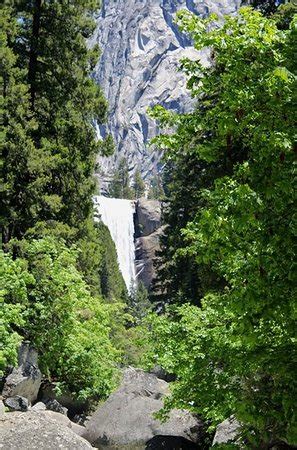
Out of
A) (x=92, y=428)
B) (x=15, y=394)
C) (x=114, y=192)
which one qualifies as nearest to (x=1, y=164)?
(x=15, y=394)

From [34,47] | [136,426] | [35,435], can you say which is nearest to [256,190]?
[35,435]

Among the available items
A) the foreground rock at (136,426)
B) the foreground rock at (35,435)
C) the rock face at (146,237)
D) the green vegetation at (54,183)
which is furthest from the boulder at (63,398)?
the rock face at (146,237)

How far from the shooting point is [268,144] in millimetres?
3795

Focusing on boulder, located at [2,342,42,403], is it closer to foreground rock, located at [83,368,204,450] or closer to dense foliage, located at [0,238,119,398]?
dense foliage, located at [0,238,119,398]

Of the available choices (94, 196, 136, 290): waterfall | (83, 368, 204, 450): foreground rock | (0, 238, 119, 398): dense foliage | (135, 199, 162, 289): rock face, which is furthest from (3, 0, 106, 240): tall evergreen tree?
(94, 196, 136, 290): waterfall

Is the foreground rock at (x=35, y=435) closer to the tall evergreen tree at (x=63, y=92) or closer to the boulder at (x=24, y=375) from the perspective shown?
the boulder at (x=24, y=375)

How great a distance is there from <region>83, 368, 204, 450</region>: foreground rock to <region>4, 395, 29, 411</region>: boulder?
11.4 feet

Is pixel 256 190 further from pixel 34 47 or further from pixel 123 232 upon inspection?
pixel 123 232

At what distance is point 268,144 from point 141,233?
330ft

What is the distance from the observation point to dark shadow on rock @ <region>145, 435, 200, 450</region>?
13602mm

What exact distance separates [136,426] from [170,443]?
1780mm

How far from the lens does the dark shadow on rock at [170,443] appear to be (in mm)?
13602

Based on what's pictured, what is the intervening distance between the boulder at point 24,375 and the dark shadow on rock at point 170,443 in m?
3.37

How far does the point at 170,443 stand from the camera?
13617 millimetres
